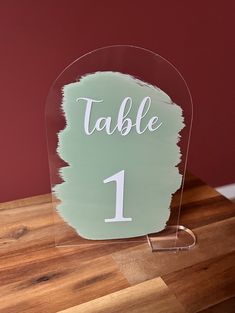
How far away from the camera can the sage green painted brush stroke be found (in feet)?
2.23

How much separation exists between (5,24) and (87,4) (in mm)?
206

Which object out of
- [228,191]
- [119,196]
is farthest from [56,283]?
[228,191]

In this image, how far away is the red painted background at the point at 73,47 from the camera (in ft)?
2.87

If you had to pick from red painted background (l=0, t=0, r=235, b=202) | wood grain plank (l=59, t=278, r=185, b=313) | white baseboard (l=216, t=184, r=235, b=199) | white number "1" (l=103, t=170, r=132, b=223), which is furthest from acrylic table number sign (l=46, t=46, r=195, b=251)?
white baseboard (l=216, t=184, r=235, b=199)

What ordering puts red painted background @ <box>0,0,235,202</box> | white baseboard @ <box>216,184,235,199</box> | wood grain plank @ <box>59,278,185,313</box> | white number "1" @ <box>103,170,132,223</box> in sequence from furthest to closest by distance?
white baseboard @ <box>216,184,235,199</box>, red painted background @ <box>0,0,235,202</box>, white number "1" @ <box>103,170,132,223</box>, wood grain plank @ <box>59,278,185,313</box>

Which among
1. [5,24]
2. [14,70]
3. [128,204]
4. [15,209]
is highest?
[5,24]

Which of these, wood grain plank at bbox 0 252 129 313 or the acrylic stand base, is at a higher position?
wood grain plank at bbox 0 252 129 313

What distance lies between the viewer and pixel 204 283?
2.25ft

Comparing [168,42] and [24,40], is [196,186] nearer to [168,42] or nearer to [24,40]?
[168,42]

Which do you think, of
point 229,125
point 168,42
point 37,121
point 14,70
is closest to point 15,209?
point 37,121

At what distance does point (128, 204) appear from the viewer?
771mm

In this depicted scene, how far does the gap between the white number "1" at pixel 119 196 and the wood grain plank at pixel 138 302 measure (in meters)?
0.15

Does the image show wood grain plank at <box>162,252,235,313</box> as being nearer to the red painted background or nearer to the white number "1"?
the white number "1"

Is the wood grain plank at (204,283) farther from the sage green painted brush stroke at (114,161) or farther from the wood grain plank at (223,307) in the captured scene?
the sage green painted brush stroke at (114,161)
